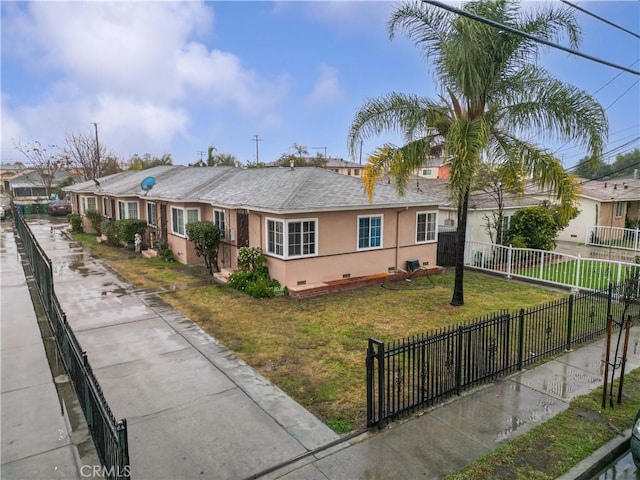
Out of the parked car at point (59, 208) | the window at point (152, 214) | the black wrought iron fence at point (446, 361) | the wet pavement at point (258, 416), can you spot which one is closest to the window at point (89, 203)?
the window at point (152, 214)

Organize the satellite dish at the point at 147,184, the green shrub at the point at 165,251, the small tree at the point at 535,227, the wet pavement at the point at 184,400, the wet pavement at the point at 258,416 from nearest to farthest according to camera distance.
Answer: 1. the wet pavement at the point at 258,416
2. the wet pavement at the point at 184,400
3. the green shrub at the point at 165,251
4. the small tree at the point at 535,227
5. the satellite dish at the point at 147,184

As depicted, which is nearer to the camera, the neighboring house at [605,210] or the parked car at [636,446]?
the parked car at [636,446]

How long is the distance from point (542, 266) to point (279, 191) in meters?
9.77

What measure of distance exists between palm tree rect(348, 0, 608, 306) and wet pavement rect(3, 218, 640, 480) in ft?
14.9

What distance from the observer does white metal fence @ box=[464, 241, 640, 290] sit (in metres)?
14.6

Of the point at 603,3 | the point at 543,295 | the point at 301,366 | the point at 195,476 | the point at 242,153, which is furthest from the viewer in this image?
the point at 242,153

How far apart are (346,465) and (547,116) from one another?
31.3ft

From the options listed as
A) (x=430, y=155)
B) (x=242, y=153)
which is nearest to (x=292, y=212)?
(x=430, y=155)

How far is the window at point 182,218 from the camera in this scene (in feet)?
58.5

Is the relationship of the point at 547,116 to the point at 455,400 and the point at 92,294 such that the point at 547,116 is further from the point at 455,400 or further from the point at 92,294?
the point at 92,294

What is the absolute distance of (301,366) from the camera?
324 inches

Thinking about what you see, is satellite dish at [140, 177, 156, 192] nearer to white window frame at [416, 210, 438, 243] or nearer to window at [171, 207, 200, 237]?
window at [171, 207, 200, 237]

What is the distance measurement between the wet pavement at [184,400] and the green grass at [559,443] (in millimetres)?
2061

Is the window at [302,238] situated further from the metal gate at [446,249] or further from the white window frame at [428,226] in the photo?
the metal gate at [446,249]
